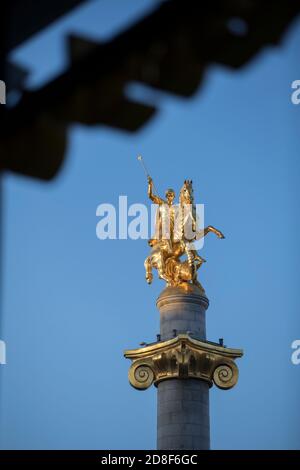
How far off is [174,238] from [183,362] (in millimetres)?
4967

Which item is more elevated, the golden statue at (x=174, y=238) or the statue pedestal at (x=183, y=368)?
the golden statue at (x=174, y=238)

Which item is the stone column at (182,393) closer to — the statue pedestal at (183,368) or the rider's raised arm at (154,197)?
the statue pedestal at (183,368)

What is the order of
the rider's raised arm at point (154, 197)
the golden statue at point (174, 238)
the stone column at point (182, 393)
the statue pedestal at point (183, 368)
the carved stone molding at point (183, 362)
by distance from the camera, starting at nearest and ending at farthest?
the stone column at point (182, 393), the statue pedestal at point (183, 368), the carved stone molding at point (183, 362), the golden statue at point (174, 238), the rider's raised arm at point (154, 197)

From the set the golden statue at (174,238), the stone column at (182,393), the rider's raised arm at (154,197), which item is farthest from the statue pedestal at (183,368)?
the rider's raised arm at (154,197)

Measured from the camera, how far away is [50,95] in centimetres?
917

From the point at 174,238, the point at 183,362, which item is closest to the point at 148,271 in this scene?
the point at 174,238

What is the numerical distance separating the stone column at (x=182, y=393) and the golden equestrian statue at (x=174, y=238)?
1079 mm

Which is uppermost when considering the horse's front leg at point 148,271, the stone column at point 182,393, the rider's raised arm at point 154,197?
the rider's raised arm at point 154,197

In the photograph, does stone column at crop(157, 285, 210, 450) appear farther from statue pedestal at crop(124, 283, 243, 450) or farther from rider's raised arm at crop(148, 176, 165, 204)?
rider's raised arm at crop(148, 176, 165, 204)

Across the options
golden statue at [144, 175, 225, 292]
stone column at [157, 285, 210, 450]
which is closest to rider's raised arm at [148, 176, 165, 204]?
golden statue at [144, 175, 225, 292]

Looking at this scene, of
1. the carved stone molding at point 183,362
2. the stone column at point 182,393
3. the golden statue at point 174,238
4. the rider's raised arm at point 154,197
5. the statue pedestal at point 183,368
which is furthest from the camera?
the rider's raised arm at point 154,197

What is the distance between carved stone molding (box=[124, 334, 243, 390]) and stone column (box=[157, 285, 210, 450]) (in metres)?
0.27

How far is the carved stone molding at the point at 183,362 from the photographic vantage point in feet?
119
